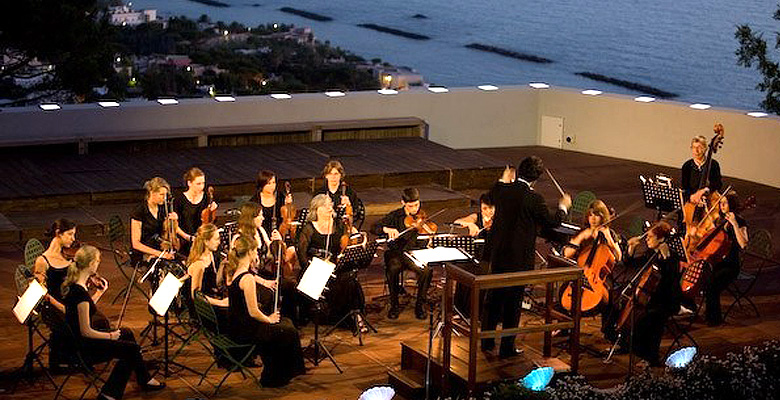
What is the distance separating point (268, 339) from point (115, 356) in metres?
1.05

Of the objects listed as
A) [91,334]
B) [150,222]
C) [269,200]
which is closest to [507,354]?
[91,334]

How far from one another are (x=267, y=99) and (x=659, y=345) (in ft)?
26.5

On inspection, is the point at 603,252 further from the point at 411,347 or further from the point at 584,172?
the point at 584,172

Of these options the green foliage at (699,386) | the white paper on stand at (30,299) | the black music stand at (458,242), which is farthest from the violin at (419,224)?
the white paper on stand at (30,299)

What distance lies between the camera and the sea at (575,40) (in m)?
23.5

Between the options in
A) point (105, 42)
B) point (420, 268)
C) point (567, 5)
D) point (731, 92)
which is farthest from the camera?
point (567, 5)

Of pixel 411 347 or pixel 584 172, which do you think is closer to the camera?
pixel 411 347

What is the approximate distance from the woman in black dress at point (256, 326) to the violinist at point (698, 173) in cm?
432

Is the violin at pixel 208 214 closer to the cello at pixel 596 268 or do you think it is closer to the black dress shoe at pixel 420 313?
the black dress shoe at pixel 420 313

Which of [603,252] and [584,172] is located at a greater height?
[603,252]

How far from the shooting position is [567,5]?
28.7 metres

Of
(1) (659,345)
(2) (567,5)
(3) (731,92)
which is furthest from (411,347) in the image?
(2) (567,5)

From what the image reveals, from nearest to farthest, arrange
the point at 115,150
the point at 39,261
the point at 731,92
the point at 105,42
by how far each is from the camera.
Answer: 1. the point at 39,261
2. the point at 115,150
3. the point at 731,92
4. the point at 105,42

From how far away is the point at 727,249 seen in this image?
11461 millimetres
